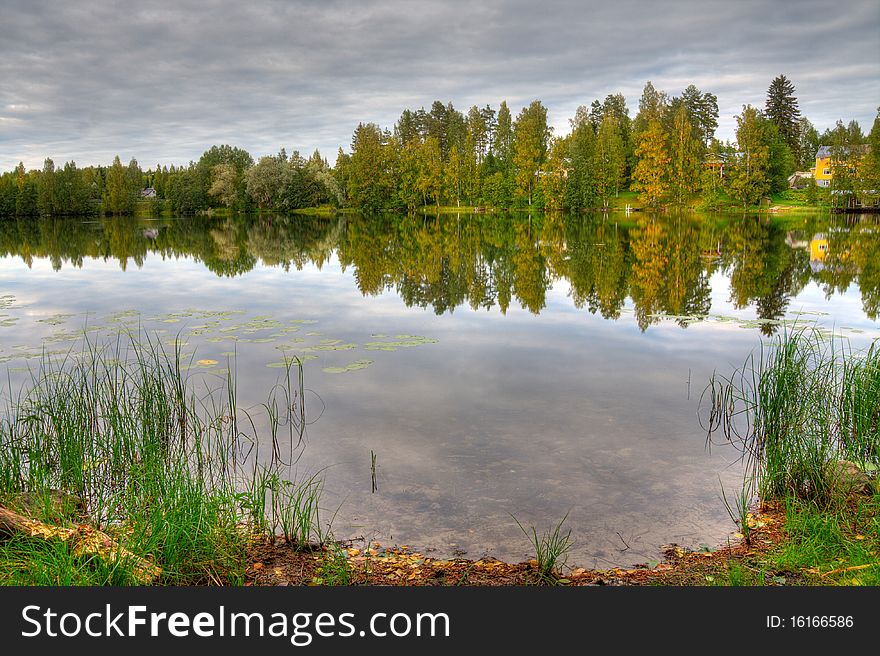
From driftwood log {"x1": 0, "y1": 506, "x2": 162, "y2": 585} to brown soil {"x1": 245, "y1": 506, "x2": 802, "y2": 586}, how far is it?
0.77m

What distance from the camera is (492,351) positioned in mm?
13109

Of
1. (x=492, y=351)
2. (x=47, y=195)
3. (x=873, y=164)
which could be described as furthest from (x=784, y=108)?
(x=47, y=195)

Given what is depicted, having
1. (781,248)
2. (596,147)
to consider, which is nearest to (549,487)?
(781,248)

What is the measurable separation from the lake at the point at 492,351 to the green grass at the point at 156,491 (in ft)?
1.89

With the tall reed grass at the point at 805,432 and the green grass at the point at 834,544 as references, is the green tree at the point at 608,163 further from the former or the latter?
the green grass at the point at 834,544

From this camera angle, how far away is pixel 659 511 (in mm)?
6324

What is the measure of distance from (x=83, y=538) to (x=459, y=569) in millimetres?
2834

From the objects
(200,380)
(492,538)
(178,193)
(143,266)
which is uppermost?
(178,193)

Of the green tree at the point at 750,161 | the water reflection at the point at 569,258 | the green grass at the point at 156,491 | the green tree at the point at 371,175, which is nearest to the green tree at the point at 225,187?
the green tree at the point at 371,175

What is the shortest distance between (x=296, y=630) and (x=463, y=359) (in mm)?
8777

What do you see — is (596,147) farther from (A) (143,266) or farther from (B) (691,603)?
(B) (691,603)

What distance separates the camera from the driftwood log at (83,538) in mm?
4562

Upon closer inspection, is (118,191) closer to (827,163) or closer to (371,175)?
(371,175)

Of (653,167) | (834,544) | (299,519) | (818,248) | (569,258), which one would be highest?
(653,167)
